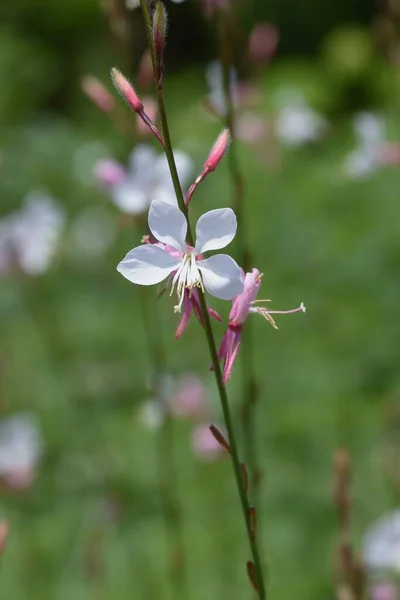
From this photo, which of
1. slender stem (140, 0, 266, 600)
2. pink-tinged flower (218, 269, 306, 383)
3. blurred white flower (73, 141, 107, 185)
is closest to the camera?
slender stem (140, 0, 266, 600)

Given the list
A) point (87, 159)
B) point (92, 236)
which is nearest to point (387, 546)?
point (92, 236)

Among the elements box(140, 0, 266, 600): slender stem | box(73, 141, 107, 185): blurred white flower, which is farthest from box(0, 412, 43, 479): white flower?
box(73, 141, 107, 185): blurred white flower

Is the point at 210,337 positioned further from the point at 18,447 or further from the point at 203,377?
the point at 203,377

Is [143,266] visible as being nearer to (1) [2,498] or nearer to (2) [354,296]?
(1) [2,498]

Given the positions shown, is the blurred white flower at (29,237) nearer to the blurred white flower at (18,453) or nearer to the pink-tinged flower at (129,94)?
the blurred white flower at (18,453)

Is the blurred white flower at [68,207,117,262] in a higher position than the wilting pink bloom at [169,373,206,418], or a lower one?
higher

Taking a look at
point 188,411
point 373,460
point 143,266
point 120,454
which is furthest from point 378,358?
point 143,266

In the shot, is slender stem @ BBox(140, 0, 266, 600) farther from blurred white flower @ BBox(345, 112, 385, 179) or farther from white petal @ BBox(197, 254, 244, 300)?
blurred white flower @ BBox(345, 112, 385, 179)

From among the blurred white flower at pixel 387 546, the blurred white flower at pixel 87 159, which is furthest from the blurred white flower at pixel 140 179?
the blurred white flower at pixel 87 159
